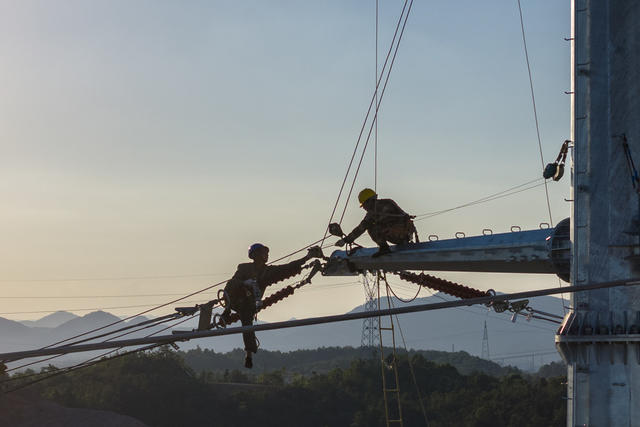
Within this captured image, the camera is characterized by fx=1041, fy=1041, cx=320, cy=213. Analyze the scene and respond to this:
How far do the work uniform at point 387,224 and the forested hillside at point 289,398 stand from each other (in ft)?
386

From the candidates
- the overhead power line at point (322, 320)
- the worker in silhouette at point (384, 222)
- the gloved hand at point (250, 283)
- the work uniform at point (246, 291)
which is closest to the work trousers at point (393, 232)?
the worker in silhouette at point (384, 222)

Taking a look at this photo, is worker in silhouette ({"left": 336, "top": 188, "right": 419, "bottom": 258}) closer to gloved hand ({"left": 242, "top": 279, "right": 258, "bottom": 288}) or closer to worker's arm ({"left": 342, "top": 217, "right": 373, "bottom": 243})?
worker's arm ({"left": 342, "top": 217, "right": 373, "bottom": 243})

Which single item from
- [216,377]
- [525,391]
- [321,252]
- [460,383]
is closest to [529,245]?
[321,252]

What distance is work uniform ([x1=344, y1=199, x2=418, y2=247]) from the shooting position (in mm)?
27969

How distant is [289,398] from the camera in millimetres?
157875

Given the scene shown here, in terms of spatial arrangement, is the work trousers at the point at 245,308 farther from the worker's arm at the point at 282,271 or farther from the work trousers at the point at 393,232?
the work trousers at the point at 393,232

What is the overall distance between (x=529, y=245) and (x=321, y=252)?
714 centimetres

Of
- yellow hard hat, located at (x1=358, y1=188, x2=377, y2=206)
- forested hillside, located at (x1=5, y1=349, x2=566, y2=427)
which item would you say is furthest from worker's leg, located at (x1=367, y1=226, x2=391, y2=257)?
forested hillside, located at (x1=5, y1=349, x2=566, y2=427)

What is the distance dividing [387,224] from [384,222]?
10cm

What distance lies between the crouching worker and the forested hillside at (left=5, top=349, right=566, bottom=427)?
120814 millimetres

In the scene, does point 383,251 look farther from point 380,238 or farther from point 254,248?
point 254,248

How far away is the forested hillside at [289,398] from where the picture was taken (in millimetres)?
145625

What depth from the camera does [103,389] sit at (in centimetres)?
15425

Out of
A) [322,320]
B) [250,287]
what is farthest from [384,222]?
[322,320]
